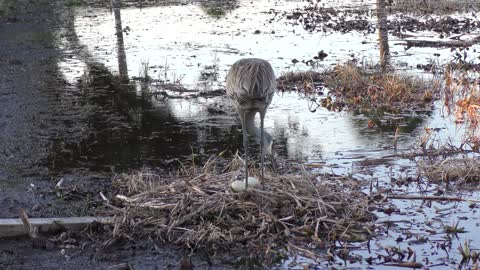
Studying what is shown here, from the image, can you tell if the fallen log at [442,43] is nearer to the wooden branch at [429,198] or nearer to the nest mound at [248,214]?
the wooden branch at [429,198]

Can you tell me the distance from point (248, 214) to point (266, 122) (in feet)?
14.3

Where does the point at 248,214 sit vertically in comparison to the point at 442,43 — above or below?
below

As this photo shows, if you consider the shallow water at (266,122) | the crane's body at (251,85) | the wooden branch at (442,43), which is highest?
the crane's body at (251,85)

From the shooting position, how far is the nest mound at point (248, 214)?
6371mm

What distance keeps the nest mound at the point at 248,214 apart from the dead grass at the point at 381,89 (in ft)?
14.9

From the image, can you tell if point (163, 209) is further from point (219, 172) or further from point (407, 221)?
point (407, 221)

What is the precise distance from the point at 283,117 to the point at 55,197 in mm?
4497

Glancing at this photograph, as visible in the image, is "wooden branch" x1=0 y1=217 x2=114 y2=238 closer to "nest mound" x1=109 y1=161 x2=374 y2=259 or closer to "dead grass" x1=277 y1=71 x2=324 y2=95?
"nest mound" x1=109 y1=161 x2=374 y2=259

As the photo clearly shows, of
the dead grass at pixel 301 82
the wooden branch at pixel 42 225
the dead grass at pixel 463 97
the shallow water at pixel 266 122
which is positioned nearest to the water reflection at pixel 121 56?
the shallow water at pixel 266 122

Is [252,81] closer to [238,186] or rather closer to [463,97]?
[238,186]

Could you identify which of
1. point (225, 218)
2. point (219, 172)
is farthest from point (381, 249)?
point (219, 172)

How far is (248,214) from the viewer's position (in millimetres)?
6664

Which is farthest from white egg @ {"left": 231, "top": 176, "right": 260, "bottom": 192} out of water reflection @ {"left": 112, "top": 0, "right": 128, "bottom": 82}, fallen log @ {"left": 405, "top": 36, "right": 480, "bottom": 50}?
fallen log @ {"left": 405, "top": 36, "right": 480, "bottom": 50}

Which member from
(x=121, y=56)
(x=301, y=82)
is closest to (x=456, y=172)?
(x=301, y=82)
